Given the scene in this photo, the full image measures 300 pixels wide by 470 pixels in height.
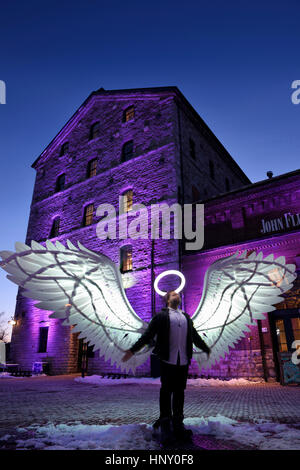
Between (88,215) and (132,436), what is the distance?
15.2m

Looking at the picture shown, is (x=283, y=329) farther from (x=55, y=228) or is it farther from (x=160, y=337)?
(x=55, y=228)

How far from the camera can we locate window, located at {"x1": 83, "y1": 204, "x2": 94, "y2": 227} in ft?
55.5

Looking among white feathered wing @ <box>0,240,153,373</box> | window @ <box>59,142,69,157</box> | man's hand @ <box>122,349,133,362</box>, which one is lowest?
man's hand @ <box>122,349,133,362</box>

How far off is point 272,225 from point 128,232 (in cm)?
695

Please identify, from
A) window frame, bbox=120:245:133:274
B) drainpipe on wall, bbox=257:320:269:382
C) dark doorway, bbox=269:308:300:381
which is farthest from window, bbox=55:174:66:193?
dark doorway, bbox=269:308:300:381

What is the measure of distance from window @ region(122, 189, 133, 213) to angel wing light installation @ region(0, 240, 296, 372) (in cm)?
1152

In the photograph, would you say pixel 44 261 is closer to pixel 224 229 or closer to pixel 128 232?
pixel 224 229

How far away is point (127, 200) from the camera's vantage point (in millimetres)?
15453

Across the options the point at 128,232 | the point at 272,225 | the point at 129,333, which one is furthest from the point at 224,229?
the point at 129,333

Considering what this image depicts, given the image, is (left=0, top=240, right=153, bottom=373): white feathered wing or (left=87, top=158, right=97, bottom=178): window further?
(left=87, top=158, right=97, bottom=178): window

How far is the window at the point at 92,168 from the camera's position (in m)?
18.1

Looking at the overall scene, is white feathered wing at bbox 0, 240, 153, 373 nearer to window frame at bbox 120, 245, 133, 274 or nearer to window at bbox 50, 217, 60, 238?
window frame at bbox 120, 245, 133, 274

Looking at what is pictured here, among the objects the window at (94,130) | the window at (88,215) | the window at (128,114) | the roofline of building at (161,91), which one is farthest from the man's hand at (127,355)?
the window at (94,130)
